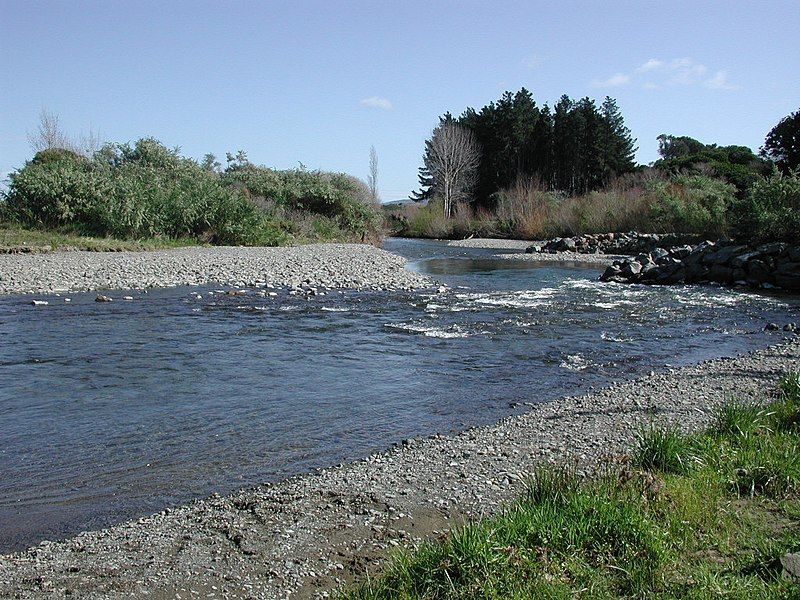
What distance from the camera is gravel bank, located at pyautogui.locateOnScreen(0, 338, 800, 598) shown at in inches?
181

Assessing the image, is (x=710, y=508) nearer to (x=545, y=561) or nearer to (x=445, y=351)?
(x=545, y=561)

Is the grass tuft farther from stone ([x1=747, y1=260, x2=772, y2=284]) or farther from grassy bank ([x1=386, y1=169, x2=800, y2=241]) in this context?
grassy bank ([x1=386, y1=169, x2=800, y2=241])

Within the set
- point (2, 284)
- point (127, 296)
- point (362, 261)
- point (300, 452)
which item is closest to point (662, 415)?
point (300, 452)

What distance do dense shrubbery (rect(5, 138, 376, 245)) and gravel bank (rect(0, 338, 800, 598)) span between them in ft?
91.8

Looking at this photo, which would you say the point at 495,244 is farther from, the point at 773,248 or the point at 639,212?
the point at 773,248

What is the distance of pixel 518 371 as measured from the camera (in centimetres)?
1159

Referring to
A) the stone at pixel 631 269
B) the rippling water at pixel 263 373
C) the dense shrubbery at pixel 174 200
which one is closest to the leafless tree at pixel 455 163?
the dense shrubbery at pixel 174 200

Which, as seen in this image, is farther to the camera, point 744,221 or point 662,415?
point 744,221

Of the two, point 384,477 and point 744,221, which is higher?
point 744,221

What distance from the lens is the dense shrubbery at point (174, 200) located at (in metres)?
31.4

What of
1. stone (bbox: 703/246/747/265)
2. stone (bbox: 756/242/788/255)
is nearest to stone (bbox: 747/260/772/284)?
stone (bbox: 756/242/788/255)

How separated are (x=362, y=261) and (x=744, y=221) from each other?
1682 centimetres

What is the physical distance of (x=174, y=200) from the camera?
3388 cm

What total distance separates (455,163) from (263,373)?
69.7 m
